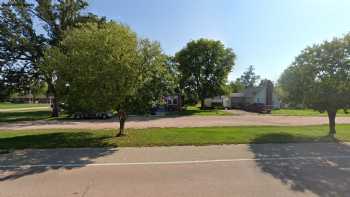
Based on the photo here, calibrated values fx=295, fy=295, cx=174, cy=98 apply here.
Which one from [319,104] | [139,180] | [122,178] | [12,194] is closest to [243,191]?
[139,180]

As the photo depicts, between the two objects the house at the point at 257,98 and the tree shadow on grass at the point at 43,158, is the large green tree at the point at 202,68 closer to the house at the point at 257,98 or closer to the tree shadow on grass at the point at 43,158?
the house at the point at 257,98

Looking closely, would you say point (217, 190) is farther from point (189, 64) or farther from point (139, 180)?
point (189, 64)

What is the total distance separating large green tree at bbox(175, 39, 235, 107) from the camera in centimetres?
5091

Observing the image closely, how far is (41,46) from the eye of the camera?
3481 cm

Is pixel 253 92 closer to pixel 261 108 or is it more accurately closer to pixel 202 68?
pixel 202 68

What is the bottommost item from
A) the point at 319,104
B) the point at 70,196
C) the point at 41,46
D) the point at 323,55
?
the point at 70,196

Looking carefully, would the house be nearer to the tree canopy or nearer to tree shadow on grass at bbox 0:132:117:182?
the tree canopy

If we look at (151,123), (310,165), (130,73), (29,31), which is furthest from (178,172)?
(29,31)

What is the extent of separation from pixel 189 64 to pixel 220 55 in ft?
19.5

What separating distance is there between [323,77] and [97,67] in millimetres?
10738

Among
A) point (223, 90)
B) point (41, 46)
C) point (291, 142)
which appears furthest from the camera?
point (223, 90)

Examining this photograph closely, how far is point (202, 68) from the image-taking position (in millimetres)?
51000

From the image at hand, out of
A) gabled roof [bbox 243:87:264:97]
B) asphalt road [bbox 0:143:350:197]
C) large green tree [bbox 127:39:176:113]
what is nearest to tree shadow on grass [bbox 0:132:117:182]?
asphalt road [bbox 0:143:350:197]

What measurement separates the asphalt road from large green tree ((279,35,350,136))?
3673 mm
